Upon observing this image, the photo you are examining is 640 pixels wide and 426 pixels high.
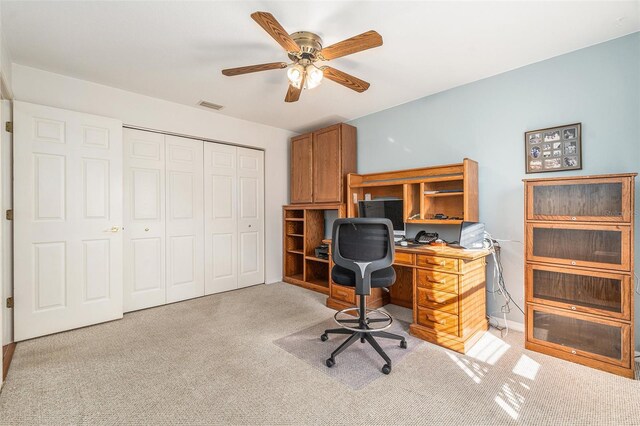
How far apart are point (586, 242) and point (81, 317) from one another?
4513 millimetres

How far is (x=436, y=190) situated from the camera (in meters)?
3.22

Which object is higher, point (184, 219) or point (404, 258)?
point (184, 219)

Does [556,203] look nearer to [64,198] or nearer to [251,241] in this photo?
[251,241]

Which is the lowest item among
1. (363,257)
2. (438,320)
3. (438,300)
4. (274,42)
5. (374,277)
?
(438,320)

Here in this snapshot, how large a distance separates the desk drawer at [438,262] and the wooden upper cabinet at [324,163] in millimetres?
1556

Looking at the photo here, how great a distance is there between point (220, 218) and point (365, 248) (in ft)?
8.32

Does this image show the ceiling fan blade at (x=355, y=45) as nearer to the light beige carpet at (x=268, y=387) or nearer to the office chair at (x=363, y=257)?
the office chair at (x=363, y=257)

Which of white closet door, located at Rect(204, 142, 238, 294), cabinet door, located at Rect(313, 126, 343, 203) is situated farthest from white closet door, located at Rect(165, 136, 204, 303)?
cabinet door, located at Rect(313, 126, 343, 203)

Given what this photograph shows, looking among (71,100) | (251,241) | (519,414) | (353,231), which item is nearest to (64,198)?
(71,100)

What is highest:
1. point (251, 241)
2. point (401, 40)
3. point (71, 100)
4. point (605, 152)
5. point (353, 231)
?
point (401, 40)

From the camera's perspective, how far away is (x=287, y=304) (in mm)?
3551

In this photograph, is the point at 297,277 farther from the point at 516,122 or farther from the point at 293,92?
the point at 516,122

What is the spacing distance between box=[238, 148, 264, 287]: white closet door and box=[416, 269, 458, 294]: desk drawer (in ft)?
8.62

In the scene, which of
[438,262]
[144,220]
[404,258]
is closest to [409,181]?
[404,258]
